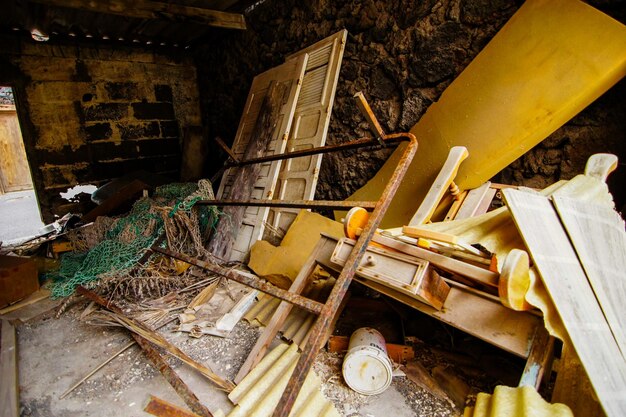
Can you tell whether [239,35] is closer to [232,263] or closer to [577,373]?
[232,263]

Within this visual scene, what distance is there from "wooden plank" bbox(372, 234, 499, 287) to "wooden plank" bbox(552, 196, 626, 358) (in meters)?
0.42

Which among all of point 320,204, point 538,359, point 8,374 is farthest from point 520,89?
point 8,374

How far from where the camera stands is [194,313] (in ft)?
7.64

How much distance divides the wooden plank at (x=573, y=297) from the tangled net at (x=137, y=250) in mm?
2581

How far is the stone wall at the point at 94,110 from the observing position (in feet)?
14.2

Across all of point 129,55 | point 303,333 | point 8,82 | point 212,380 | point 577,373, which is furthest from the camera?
point 129,55

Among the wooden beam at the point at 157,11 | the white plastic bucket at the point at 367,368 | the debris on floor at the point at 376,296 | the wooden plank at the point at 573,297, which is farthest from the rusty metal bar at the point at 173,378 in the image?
the wooden beam at the point at 157,11

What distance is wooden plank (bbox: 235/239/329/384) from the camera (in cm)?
167

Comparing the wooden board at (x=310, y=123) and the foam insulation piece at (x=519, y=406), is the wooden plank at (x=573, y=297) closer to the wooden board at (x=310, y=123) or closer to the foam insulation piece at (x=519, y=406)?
the foam insulation piece at (x=519, y=406)

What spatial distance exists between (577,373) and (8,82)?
A: 6.56 meters

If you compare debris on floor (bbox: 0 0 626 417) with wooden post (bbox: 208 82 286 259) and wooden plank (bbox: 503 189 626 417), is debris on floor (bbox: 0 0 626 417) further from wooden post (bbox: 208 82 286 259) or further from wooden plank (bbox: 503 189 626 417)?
wooden post (bbox: 208 82 286 259)

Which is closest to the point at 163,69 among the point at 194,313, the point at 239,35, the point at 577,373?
the point at 239,35

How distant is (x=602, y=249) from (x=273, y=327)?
1.66 m

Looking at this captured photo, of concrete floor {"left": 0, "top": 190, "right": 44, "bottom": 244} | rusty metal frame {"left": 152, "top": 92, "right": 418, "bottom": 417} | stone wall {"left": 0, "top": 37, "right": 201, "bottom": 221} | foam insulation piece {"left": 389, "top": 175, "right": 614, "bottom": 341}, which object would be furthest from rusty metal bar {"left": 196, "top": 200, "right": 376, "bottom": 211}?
concrete floor {"left": 0, "top": 190, "right": 44, "bottom": 244}
